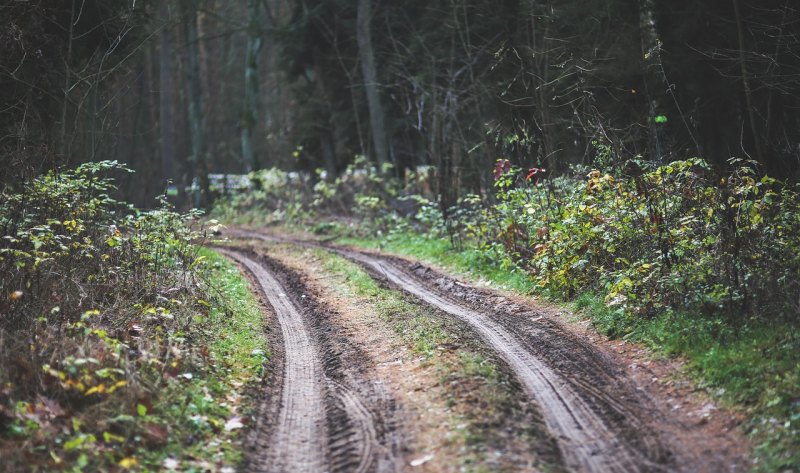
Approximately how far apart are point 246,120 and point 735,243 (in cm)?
2633

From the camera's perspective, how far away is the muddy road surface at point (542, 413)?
18.2 feet

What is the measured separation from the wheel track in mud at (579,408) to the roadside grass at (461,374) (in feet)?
1.14

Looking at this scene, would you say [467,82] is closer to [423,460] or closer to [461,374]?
[461,374]

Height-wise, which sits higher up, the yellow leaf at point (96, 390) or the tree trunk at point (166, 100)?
the tree trunk at point (166, 100)

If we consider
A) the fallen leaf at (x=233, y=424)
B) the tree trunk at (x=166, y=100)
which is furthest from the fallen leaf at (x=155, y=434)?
the tree trunk at (x=166, y=100)

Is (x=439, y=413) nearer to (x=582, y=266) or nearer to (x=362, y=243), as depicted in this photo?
(x=582, y=266)

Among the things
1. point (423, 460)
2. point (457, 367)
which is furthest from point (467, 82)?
point (423, 460)

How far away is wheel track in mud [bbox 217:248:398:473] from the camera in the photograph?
5.77 metres

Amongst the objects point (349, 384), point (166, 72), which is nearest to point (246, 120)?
point (166, 72)

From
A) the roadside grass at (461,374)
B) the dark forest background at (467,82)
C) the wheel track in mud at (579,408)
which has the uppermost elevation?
the dark forest background at (467,82)

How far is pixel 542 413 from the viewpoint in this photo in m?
6.34

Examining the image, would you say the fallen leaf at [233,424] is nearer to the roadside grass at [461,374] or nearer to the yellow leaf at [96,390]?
the yellow leaf at [96,390]

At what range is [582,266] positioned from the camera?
34.1ft

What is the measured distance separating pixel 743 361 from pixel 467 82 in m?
16.3
